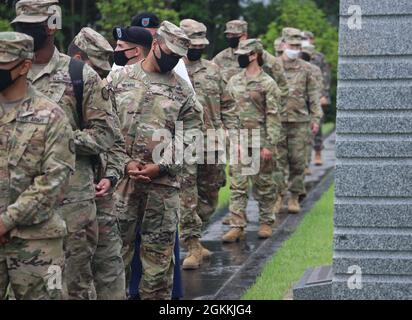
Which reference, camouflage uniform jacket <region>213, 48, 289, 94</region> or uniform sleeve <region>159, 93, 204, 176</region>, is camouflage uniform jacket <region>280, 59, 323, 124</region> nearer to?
camouflage uniform jacket <region>213, 48, 289, 94</region>

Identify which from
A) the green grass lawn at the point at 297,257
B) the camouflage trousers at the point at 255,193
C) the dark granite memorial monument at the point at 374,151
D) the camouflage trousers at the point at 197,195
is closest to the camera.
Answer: the dark granite memorial monument at the point at 374,151

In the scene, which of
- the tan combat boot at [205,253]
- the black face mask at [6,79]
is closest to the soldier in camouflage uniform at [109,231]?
the black face mask at [6,79]

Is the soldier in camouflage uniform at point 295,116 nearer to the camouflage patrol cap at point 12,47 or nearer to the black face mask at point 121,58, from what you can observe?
the black face mask at point 121,58

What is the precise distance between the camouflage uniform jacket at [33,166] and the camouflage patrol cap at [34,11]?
843mm

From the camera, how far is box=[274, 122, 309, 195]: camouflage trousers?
50.5 feet

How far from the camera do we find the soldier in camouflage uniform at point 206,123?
37.0ft

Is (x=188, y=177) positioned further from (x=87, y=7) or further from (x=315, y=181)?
(x=87, y=7)

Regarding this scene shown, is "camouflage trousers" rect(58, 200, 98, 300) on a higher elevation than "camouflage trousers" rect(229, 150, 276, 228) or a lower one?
higher

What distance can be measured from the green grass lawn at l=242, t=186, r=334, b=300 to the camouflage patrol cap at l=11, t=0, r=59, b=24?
3.79m

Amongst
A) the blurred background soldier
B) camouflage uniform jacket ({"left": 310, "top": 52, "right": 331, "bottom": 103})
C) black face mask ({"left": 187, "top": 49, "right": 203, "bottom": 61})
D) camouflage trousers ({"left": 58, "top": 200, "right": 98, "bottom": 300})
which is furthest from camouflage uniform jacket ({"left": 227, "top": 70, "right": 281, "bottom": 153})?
camouflage uniform jacket ({"left": 310, "top": 52, "right": 331, "bottom": 103})

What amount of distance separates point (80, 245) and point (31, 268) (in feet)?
3.29

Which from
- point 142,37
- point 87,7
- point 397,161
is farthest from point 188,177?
point 87,7

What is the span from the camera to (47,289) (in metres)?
6.32

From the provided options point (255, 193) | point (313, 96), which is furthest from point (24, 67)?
point (313, 96)
